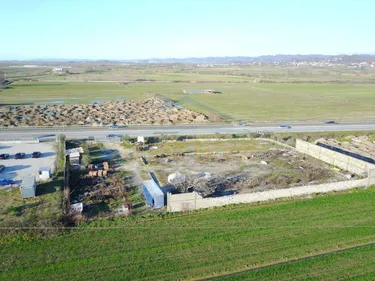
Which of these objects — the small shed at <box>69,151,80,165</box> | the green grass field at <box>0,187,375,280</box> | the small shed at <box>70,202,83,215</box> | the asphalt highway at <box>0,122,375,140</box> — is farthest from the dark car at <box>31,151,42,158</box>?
the green grass field at <box>0,187,375,280</box>

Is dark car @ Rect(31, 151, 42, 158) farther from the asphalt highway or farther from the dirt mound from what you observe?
the dirt mound

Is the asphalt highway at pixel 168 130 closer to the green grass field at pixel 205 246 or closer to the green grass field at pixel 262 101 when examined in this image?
the green grass field at pixel 262 101

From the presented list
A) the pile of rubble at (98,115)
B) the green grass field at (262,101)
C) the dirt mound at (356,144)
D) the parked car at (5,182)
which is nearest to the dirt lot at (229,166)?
the dirt mound at (356,144)

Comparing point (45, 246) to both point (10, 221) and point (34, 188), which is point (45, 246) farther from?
point (34, 188)

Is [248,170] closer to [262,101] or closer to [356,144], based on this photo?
[356,144]

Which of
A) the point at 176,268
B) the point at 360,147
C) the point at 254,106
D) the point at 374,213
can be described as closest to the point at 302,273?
the point at 176,268

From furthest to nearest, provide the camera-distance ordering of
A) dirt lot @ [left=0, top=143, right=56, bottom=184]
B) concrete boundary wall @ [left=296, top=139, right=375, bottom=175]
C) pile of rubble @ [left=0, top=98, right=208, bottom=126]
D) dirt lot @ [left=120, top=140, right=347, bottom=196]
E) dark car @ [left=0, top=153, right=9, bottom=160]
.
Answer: pile of rubble @ [left=0, top=98, right=208, bottom=126]
dark car @ [left=0, top=153, right=9, bottom=160]
dirt lot @ [left=0, top=143, right=56, bottom=184]
concrete boundary wall @ [left=296, top=139, right=375, bottom=175]
dirt lot @ [left=120, top=140, right=347, bottom=196]
